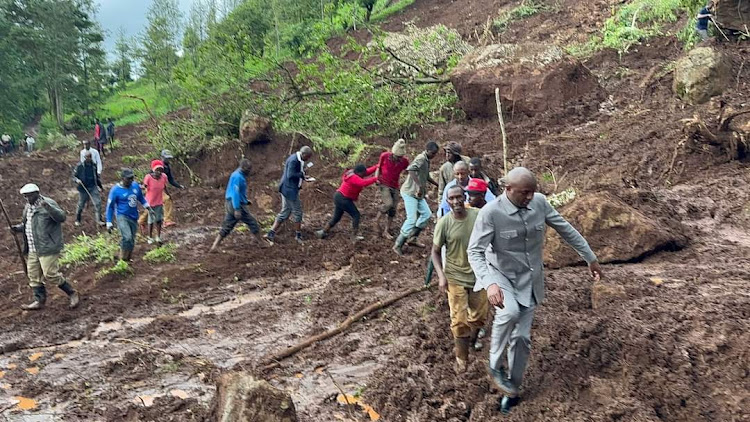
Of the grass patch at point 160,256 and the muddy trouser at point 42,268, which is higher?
the muddy trouser at point 42,268

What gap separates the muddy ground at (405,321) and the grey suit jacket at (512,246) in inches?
35.8

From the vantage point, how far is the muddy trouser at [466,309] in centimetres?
520

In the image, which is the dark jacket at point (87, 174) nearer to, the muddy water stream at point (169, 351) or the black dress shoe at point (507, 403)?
the muddy water stream at point (169, 351)

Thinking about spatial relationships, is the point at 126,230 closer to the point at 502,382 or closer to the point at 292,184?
the point at 292,184

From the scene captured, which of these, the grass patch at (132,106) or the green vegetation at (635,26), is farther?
the grass patch at (132,106)

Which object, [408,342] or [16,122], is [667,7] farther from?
[16,122]

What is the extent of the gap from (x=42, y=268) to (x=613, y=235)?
22.8 feet

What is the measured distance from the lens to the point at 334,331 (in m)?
6.53

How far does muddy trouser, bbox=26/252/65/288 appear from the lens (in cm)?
790

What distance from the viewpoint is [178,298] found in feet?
27.2

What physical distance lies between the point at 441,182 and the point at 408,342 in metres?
2.56

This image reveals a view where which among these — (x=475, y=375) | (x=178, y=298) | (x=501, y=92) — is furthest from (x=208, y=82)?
(x=475, y=375)

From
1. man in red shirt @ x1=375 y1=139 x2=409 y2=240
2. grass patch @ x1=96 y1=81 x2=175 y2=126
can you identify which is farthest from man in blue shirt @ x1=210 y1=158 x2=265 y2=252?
grass patch @ x1=96 y1=81 x2=175 y2=126

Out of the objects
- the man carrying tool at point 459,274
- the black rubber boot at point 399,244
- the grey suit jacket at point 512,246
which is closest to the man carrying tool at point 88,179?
the black rubber boot at point 399,244
